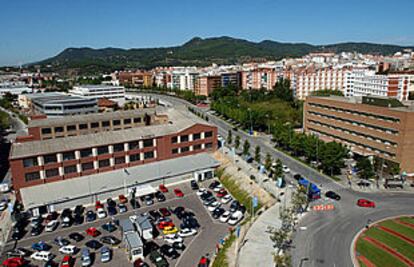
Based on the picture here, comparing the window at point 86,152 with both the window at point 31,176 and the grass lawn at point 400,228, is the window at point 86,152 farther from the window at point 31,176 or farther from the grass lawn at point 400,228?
the grass lawn at point 400,228

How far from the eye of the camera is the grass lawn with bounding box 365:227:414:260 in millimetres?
29433

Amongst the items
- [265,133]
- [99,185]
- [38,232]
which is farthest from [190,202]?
[265,133]

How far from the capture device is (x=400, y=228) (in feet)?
110

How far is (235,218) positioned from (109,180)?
1982 centimetres

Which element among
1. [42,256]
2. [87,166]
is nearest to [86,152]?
[87,166]

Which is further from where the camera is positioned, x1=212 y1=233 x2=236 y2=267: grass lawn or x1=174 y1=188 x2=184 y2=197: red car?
x1=174 y1=188 x2=184 y2=197: red car

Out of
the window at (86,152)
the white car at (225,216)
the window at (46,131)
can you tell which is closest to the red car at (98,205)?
the window at (86,152)

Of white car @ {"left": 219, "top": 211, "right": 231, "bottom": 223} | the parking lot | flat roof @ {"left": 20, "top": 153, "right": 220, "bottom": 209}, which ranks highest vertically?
flat roof @ {"left": 20, "top": 153, "right": 220, "bottom": 209}

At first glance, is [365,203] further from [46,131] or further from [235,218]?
[46,131]

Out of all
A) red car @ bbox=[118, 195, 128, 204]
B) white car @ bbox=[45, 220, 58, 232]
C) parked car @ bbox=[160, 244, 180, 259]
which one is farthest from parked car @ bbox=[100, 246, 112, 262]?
red car @ bbox=[118, 195, 128, 204]

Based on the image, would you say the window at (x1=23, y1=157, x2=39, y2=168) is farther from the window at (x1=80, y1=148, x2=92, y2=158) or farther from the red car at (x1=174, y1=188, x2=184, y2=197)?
the red car at (x1=174, y1=188, x2=184, y2=197)

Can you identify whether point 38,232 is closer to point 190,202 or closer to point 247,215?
point 190,202

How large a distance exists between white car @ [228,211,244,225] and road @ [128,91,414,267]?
7.06 m

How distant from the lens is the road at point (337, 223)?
2895 centimetres
